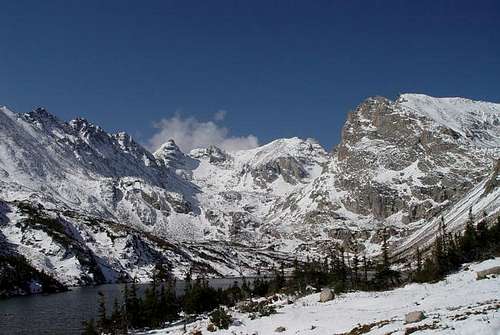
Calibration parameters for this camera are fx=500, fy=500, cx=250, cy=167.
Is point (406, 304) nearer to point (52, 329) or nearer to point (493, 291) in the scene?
point (493, 291)

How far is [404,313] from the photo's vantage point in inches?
1986

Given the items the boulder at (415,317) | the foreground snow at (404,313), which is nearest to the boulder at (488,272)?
the foreground snow at (404,313)

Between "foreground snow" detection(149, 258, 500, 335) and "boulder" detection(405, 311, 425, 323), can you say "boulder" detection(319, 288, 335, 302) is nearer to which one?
"foreground snow" detection(149, 258, 500, 335)

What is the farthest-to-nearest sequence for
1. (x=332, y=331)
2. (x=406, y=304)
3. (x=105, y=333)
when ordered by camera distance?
(x=105, y=333), (x=406, y=304), (x=332, y=331)

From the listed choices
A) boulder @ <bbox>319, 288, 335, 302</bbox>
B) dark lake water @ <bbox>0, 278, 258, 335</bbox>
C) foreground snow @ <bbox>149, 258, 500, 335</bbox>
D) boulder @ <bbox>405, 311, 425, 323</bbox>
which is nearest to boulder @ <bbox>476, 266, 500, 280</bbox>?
foreground snow @ <bbox>149, 258, 500, 335</bbox>

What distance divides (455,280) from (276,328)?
27.7 meters

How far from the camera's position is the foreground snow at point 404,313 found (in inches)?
1377

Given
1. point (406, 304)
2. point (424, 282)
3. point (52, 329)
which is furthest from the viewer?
point (52, 329)

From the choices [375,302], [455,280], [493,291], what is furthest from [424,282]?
[493,291]

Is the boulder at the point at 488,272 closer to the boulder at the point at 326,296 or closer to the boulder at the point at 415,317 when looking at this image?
the boulder at the point at 326,296

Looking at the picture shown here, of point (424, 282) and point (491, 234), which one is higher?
point (491, 234)

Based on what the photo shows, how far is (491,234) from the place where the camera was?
114625 mm

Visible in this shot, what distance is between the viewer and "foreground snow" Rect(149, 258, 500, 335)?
115 ft

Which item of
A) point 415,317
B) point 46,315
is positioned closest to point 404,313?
point 415,317
